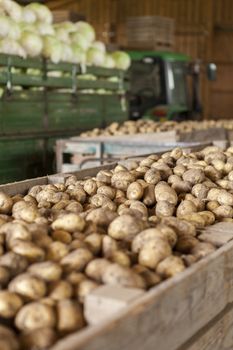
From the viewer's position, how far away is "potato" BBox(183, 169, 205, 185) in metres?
3.40

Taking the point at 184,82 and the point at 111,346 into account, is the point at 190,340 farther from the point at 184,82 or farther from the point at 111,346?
the point at 184,82

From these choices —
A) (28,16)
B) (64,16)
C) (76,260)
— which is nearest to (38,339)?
(76,260)

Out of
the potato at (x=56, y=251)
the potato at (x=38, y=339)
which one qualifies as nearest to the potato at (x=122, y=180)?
the potato at (x=56, y=251)

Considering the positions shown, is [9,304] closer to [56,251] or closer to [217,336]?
[56,251]

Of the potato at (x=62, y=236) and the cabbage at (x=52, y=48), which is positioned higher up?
the cabbage at (x=52, y=48)

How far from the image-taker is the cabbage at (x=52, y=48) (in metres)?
6.87

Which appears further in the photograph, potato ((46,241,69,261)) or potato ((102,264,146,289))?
potato ((46,241,69,261))

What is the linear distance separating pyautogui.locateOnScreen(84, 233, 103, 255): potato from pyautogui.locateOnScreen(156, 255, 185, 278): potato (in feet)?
0.79

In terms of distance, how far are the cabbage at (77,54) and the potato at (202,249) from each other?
5.32 metres

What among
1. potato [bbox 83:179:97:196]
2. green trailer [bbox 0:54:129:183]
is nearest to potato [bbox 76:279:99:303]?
potato [bbox 83:179:97:196]

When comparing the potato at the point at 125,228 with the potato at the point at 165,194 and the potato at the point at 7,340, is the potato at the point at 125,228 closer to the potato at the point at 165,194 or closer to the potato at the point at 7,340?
the potato at the point at 165,194

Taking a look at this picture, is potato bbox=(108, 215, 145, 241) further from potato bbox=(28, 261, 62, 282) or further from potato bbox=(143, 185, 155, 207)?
potato bbox=(143, 185, 155, 207)

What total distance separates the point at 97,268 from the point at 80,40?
6.10m

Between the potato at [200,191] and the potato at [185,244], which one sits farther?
the potato at [200,191]
